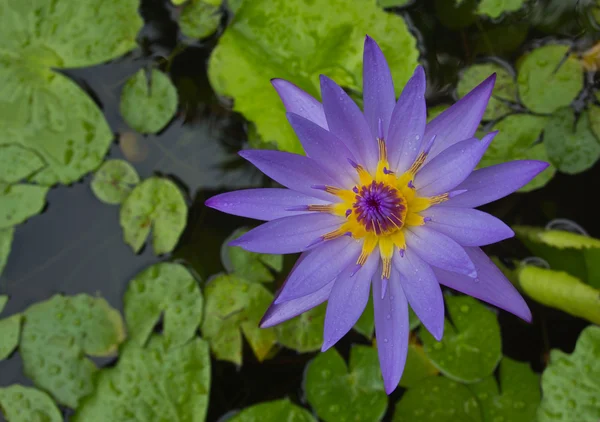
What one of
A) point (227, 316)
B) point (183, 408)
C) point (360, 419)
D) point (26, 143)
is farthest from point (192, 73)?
point (360, 419)

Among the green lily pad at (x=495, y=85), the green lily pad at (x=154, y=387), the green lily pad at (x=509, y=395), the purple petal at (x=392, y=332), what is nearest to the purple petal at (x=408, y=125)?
the purple petal at (x=392, y=332)

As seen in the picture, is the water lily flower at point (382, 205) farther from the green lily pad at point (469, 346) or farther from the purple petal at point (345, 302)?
the green lily pad at point (469, 346)

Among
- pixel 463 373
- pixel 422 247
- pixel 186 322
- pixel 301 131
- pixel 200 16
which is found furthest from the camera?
pixel 200 16

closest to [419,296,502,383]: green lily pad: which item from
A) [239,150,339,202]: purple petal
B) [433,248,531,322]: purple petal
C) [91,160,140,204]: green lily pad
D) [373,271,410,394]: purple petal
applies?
[433,248,531,322]: purple petal

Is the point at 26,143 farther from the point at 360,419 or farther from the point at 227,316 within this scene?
the point at 360,419

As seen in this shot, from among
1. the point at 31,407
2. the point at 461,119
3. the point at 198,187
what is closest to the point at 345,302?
the point at 461,119

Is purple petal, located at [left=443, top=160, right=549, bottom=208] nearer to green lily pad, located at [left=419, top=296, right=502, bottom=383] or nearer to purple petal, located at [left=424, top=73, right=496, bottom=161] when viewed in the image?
purple petal, located at [left=424, top=73, right=496, bottom=161]

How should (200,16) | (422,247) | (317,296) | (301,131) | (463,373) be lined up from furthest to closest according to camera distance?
1. (200,16)
2. (463,373)
3. (317,296)
4. (422,247)
5. (301,131)
